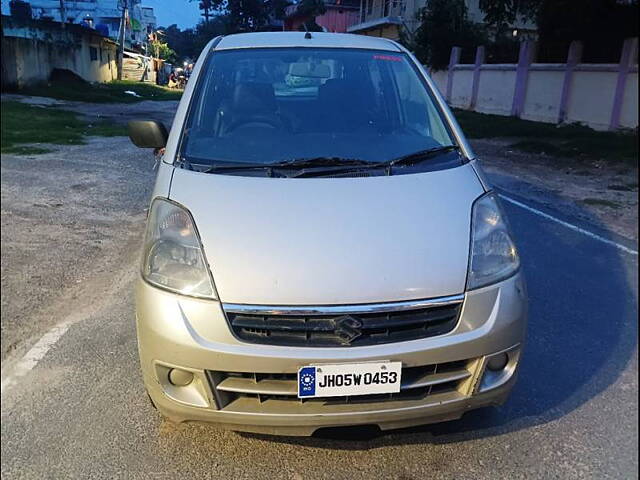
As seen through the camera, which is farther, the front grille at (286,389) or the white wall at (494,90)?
→ the white wall at (494,90)

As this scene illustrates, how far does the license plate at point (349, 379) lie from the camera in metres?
1.83

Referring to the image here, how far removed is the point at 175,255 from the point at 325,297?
60 cm

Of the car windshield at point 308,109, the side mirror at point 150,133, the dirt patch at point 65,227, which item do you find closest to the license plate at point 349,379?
the car windshield at point 308,109

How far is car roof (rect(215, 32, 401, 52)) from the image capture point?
3.30 metres

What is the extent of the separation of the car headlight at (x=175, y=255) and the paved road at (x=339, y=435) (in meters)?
0.68

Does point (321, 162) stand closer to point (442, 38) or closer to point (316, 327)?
point (316, 327)

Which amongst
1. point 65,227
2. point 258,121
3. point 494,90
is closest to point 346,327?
point 258,121

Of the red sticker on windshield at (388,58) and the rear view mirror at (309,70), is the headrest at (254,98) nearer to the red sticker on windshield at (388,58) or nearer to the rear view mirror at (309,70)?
the rear view mirror at (309,70)

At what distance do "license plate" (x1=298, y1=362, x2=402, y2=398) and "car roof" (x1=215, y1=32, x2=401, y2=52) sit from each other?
2147 mm

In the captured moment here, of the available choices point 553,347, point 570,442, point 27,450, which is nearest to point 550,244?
point 553,347

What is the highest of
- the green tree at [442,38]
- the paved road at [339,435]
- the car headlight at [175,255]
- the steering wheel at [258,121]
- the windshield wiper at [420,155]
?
the green tree at [442,38]

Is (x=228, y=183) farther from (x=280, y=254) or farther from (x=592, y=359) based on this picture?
(x=592, y=359)

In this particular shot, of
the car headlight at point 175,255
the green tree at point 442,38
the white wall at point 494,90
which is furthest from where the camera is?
the green tree at point 442,38

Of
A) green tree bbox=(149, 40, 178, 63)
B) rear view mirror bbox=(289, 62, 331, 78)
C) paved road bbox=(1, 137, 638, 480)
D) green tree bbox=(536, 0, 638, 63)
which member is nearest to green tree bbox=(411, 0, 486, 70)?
green tree bbox=(149, 40, 178, 63)
